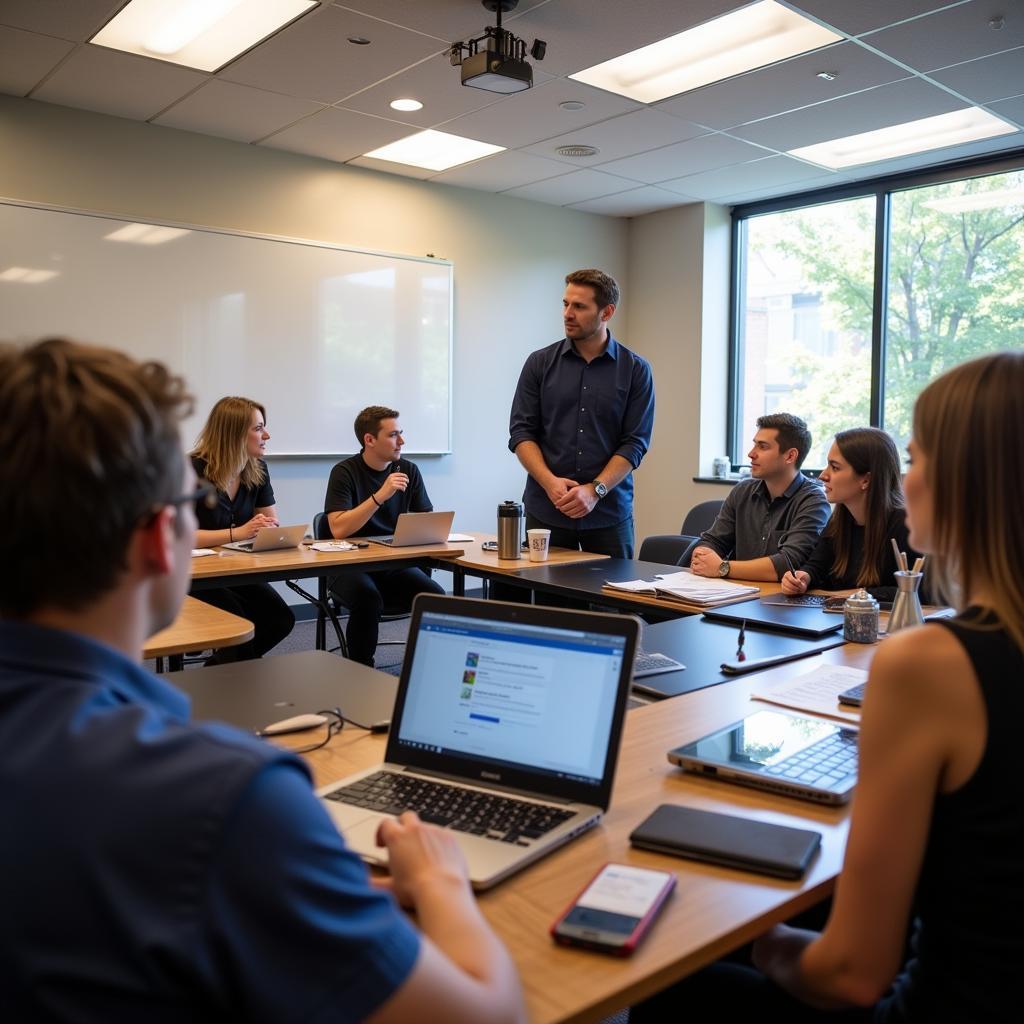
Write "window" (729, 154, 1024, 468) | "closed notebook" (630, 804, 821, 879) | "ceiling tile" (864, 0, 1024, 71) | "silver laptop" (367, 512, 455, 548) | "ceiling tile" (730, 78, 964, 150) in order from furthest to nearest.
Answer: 1. "window" (729, 154, 1024, 468)
2. "ceiling tile" (730, 78, 964, 150)
3. "silver laptop" (367, 512, 455, 548)
4. "ceiling tile" (864, 0, 1024, 71)
5. "closed notebook" (630, 804, 821, 879)

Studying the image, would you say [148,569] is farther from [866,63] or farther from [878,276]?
[878,276]

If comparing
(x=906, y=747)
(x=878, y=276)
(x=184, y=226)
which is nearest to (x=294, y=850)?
(x=906, y=747)

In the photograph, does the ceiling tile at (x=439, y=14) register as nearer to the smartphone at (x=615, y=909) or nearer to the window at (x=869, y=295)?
the window at (x=869, y=295)

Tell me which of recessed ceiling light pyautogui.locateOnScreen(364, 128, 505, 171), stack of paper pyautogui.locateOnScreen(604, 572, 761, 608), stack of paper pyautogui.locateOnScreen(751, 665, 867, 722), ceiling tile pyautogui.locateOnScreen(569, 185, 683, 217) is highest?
ceiling tile pyautogui.locateOnScreen(569, 185, 683, 217)

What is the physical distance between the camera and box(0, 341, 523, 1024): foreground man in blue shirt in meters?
0.58

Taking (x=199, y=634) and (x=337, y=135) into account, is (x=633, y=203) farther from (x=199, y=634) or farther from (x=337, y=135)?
(x=199, y=634)

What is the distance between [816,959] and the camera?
0.96 m

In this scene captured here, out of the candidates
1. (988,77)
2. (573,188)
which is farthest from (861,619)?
(573,188)

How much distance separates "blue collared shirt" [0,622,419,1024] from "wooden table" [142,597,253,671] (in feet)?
4.89

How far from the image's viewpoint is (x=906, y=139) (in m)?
5.14

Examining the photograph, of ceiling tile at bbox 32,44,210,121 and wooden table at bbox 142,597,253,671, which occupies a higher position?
ceiling tile at bbox 32,44,210,121

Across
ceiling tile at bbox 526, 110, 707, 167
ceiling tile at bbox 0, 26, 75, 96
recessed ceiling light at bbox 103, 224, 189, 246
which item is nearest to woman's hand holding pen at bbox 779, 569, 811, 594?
ceiling tile at bbox 526, 110, 707, 167

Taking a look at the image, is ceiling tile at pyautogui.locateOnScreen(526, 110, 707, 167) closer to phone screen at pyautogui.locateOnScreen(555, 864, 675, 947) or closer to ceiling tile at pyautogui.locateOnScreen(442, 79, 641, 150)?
ceiling tile at pyautogui.locateOnScreen(442, 79, 641, 150)

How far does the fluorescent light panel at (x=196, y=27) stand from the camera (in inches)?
143
